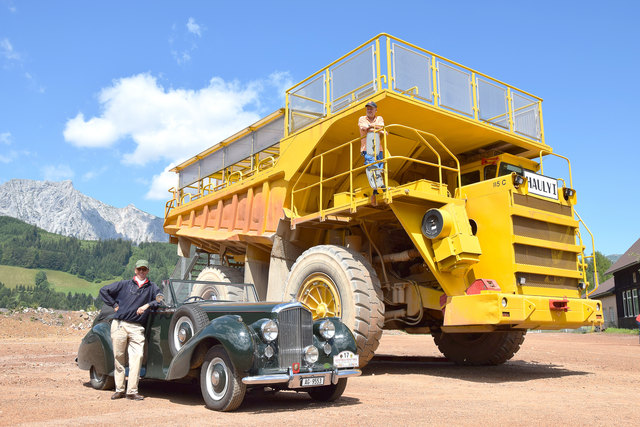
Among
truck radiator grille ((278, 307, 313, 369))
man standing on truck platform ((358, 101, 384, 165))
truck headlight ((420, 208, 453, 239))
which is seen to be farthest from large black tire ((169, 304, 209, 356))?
man standing on truck platform ((358, 101, 384, 165))

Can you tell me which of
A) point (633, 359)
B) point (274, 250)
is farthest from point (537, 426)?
point (633, 359)

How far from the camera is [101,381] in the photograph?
812cm

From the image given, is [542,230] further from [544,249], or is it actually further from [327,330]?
[327,330]

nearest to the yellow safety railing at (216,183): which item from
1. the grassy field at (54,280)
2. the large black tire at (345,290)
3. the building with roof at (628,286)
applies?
the large black tire at (345,290)

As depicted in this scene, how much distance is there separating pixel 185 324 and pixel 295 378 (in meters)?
1.74

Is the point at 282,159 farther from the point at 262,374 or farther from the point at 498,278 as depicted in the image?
the point at 262,374

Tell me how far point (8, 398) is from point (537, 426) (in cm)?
612

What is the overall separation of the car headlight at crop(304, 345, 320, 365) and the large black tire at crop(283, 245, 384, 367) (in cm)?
274

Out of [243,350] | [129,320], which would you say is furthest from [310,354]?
[129,320]

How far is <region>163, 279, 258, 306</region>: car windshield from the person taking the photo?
7.96 meters

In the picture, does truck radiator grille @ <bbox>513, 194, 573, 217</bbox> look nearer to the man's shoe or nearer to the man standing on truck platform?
the man standing on truck platform

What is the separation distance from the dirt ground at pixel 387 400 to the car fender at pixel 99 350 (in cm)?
35

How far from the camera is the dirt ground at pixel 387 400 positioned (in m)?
5.68

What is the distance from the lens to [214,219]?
1542 centimetres
